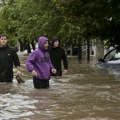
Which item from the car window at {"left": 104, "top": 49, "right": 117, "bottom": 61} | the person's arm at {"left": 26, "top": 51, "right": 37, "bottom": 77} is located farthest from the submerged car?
the person's arm at {"left": 26, "top": 51, "right": 37, "bottom": 77}

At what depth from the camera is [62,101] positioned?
35.9 feet

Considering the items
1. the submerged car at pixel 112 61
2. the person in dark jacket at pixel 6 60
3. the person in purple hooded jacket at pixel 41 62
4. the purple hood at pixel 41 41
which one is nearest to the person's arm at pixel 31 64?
the person in purple hooded jacket at pixel 41 62

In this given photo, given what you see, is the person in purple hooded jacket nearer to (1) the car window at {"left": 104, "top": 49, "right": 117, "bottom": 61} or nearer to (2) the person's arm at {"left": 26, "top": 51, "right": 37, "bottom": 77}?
(2) the person's arm at {"left": 26, "top": 51, "right": 37, "bottom": 77}

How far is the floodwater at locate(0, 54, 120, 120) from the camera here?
9.09 meters

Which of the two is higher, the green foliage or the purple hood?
the green foliage

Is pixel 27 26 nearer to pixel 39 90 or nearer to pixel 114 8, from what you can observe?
pixel 114 8

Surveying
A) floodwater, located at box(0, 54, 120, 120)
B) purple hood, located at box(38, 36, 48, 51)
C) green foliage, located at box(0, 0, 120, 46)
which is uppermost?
green foliage, located at box(0, 0, 120, 46)

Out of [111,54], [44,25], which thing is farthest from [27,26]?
[111,54]

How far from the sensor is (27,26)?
1348 inches

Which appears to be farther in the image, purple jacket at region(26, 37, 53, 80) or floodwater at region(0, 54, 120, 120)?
purple jacket at region(26, 37, 53, 80)

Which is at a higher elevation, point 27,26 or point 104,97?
point 27,26

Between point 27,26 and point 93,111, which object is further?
point 27,26

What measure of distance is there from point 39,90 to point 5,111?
332 centimetres

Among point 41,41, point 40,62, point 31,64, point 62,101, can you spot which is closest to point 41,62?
point 40,62
